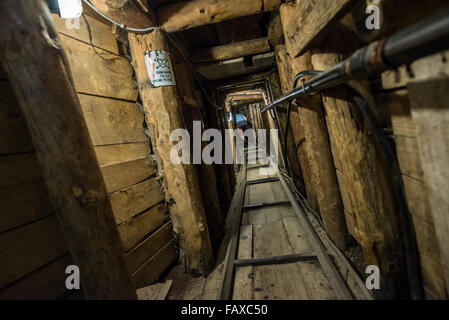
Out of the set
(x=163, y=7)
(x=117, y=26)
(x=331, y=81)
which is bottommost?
(x=331, y=81)

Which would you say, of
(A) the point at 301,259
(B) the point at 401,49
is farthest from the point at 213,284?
(B) the point at 401,49

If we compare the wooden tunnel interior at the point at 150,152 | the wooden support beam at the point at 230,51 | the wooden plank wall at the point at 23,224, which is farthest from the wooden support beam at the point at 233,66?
the wooden plank wall at the point at 23,224

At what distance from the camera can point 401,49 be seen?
689mm

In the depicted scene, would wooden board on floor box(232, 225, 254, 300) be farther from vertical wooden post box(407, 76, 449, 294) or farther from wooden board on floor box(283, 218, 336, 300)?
vertical wooden post box(407, 76, 449, 294)

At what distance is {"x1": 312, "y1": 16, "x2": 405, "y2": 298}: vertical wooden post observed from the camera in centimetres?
134

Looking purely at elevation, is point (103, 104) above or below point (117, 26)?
below

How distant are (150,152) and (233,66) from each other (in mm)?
2170

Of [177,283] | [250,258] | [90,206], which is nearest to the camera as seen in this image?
[90,206]

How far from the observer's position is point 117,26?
1.74m

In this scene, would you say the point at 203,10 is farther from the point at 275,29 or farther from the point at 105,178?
the point at 105,178

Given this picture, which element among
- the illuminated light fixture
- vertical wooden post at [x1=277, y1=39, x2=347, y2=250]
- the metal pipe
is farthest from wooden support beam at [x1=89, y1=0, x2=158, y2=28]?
the metal pipe
